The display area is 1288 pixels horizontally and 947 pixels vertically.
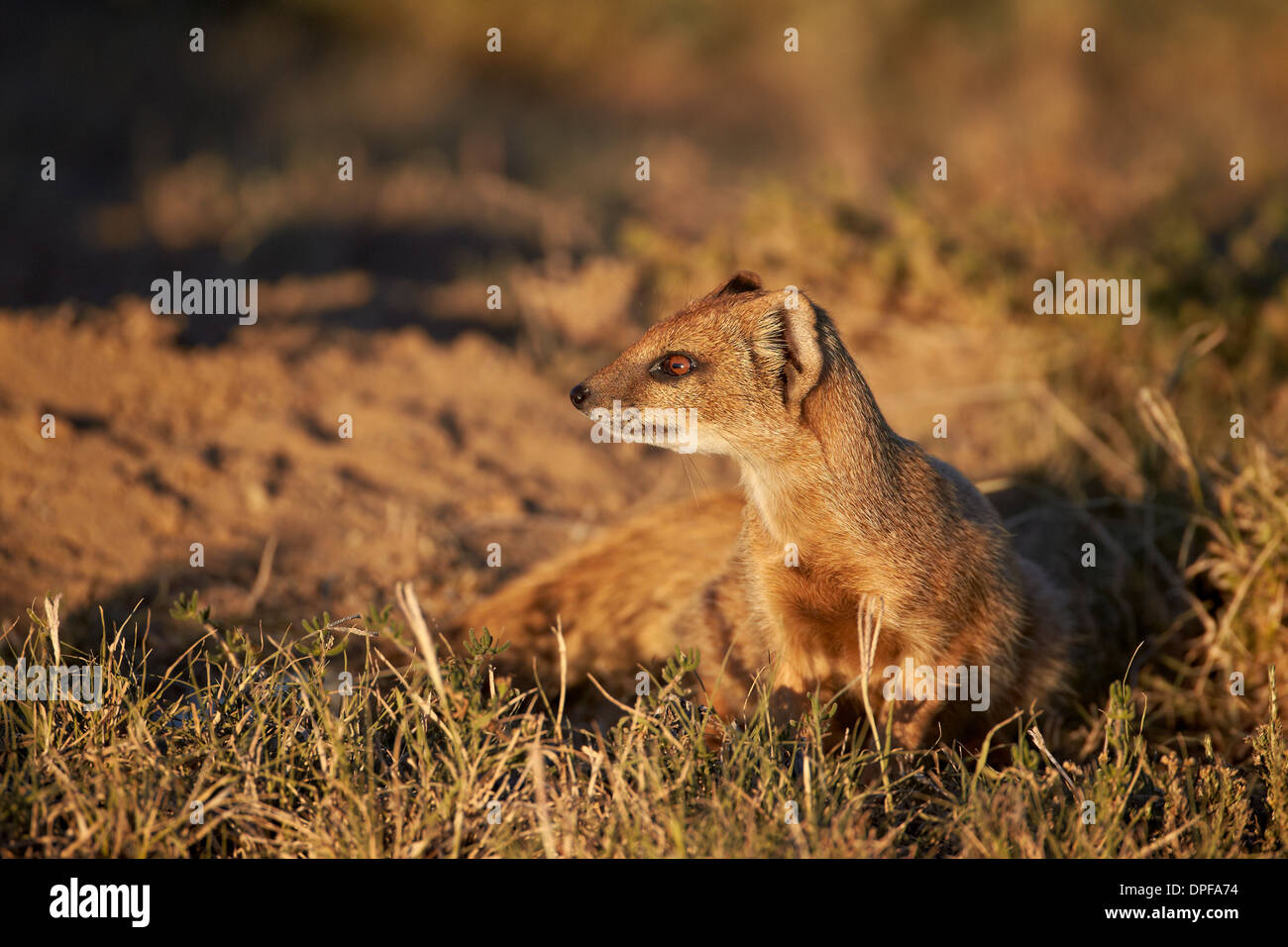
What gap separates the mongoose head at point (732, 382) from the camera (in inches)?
111

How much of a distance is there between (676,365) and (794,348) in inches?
12.1

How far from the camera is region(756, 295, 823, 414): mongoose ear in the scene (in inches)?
109

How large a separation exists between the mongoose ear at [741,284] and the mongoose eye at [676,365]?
11.2 inches

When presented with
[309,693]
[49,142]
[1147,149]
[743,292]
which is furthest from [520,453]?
[1147,149]

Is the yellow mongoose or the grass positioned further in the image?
the yellow mongoose

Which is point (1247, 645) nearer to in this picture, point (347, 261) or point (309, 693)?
point (309, 693)

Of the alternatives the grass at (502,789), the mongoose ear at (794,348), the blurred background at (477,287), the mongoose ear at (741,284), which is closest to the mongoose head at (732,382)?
the mongoose ear at (794,348)

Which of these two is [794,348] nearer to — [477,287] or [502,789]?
[502,789]

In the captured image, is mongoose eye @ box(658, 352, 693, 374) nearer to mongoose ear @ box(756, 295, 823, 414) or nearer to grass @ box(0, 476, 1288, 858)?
mongoose ear @ box(756, 295, 823, 414)

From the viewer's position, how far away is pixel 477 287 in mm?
6258

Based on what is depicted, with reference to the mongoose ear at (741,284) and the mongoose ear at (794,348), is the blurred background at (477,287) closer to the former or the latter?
the mongoose ear at (741,284)

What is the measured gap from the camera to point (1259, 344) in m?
4.93

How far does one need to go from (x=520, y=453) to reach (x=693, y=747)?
8.28 ft

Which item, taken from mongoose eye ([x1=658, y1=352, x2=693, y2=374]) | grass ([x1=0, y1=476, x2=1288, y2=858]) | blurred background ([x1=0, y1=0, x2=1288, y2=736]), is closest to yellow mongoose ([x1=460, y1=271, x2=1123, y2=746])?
mongoose eye ([x1=658, y1=352, x2=693, y2=374])
